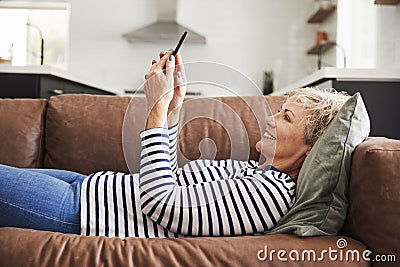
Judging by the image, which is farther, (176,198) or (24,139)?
(24,139)

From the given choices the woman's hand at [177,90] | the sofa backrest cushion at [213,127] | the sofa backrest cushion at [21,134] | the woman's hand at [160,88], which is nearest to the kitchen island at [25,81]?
the sofa backrest cushion at [21,134]

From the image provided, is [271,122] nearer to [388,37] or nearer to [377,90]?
[377,90]

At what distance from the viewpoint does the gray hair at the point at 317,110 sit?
1.65 metres

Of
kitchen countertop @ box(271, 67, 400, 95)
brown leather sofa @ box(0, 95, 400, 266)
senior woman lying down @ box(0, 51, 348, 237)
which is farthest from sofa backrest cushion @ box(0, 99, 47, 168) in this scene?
kitchen countertop @ box(271, 67, 400, 95)

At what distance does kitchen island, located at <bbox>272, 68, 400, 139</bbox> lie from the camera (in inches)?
100

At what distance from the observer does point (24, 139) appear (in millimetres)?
2189

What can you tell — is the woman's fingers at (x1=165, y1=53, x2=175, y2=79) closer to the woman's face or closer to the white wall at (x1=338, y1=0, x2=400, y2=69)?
the woman's face

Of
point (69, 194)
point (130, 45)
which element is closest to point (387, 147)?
point (69, 194)

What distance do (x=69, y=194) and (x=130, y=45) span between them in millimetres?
4604

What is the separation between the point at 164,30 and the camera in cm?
584

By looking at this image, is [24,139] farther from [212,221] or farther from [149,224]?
[212,221]

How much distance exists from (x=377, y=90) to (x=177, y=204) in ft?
4.77

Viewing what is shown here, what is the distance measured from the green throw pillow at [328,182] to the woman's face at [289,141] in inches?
5.5

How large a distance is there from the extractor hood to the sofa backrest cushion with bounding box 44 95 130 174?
3642mm
